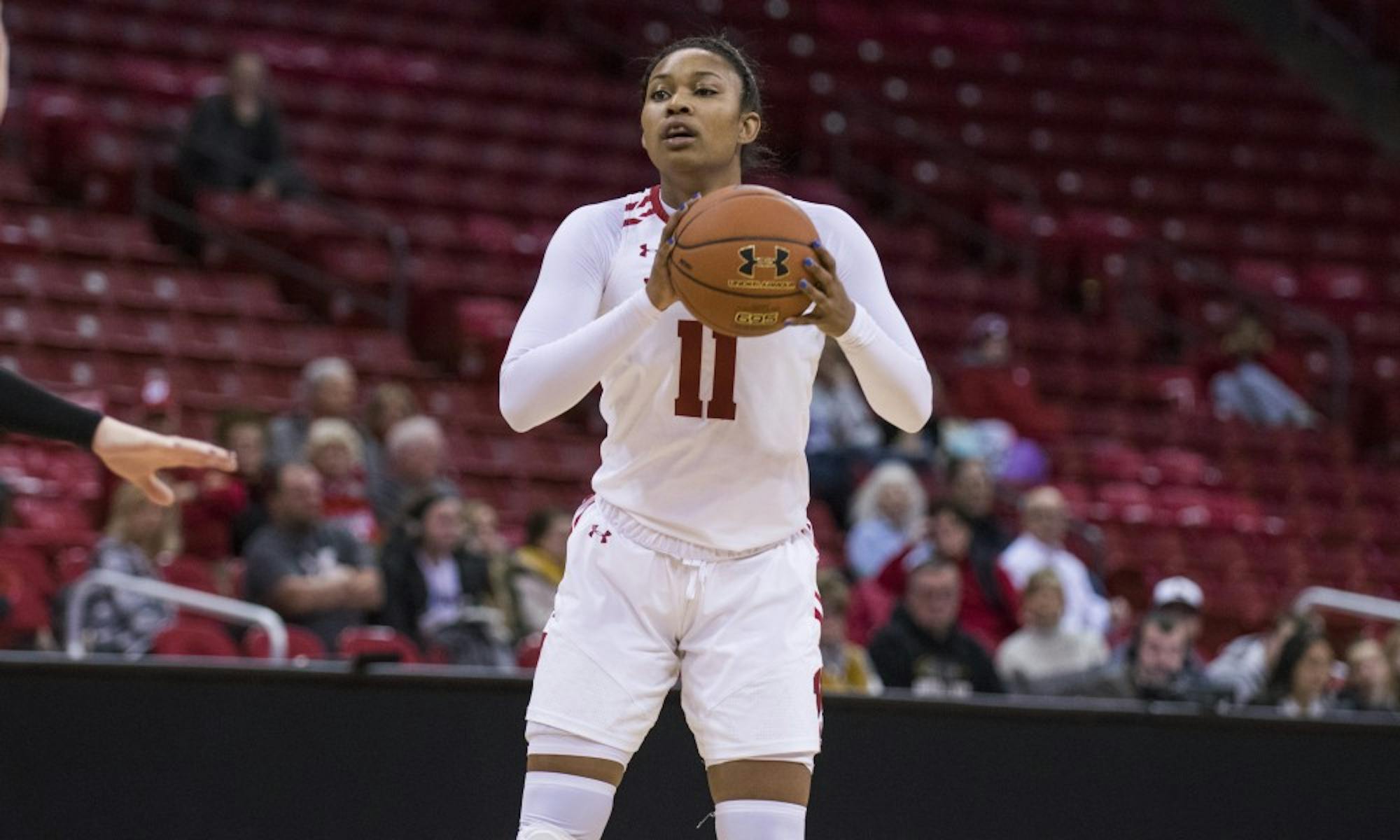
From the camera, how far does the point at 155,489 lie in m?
3.97

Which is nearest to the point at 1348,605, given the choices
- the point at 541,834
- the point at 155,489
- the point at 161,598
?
the point at 161,598

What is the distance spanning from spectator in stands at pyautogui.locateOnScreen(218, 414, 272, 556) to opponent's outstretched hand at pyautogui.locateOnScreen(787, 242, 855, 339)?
491cm

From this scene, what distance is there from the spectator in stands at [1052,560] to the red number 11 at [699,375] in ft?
17.9

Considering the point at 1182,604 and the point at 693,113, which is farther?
the point at 1182,604

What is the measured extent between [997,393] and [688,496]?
8885mm

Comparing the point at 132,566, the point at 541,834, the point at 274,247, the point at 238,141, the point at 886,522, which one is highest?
the point at 238,141

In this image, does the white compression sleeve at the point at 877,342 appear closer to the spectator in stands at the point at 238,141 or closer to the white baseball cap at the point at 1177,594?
the white baseball cap at the point at 1177,594

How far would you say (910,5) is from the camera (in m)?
18.0

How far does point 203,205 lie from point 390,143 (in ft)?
6.22

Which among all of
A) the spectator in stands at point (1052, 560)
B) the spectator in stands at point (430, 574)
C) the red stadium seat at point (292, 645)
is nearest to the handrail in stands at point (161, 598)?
the red stadium seat at point (292, 645)

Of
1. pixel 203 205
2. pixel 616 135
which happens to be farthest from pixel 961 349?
pixel 203 205

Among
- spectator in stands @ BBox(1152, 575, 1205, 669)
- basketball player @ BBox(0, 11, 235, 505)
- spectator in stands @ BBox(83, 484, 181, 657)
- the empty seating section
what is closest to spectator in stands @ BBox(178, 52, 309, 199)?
the empty seating section

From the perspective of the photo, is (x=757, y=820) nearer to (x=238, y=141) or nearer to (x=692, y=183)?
(x=692, y=183)

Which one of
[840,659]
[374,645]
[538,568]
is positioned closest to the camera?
[374,645]
